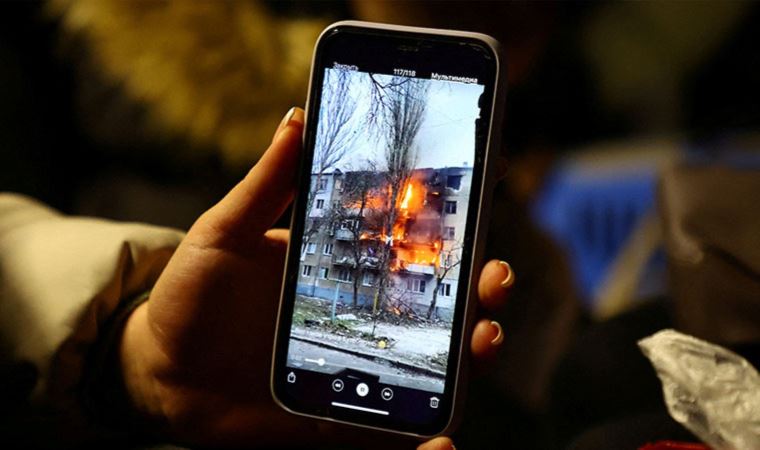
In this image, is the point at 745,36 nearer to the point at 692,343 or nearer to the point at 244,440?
the point at 692,343

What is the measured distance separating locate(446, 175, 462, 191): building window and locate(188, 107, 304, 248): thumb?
0.09 metres

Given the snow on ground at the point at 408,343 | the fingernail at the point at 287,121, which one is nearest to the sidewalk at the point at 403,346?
the snow on ground at the point at 408,343

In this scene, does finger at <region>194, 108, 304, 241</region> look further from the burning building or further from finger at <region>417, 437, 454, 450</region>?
finger at <region>417, 437, 454, 450</region>

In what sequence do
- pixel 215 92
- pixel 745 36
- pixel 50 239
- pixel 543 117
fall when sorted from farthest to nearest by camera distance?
pixel 745 36 → pixel 543 117 → pixel 215 92 → pixel 50 239

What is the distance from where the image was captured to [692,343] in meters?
0.54

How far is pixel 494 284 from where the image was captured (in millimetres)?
476

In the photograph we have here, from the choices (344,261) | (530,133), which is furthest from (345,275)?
(530,133)

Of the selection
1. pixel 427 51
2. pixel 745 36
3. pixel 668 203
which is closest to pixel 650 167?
pixel 745 36

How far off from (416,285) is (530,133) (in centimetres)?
65

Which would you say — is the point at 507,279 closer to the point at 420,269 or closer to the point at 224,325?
the point at 420,269

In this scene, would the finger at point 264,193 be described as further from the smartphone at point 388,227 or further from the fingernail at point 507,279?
the fingernail at point 507,279

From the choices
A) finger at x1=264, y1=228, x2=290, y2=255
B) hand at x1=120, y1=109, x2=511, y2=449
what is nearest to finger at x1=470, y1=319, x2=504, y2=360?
hand at x1=120, y1=109, x2=511, y2=449

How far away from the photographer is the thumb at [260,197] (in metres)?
0.49

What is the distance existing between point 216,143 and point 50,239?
0.99 feet
